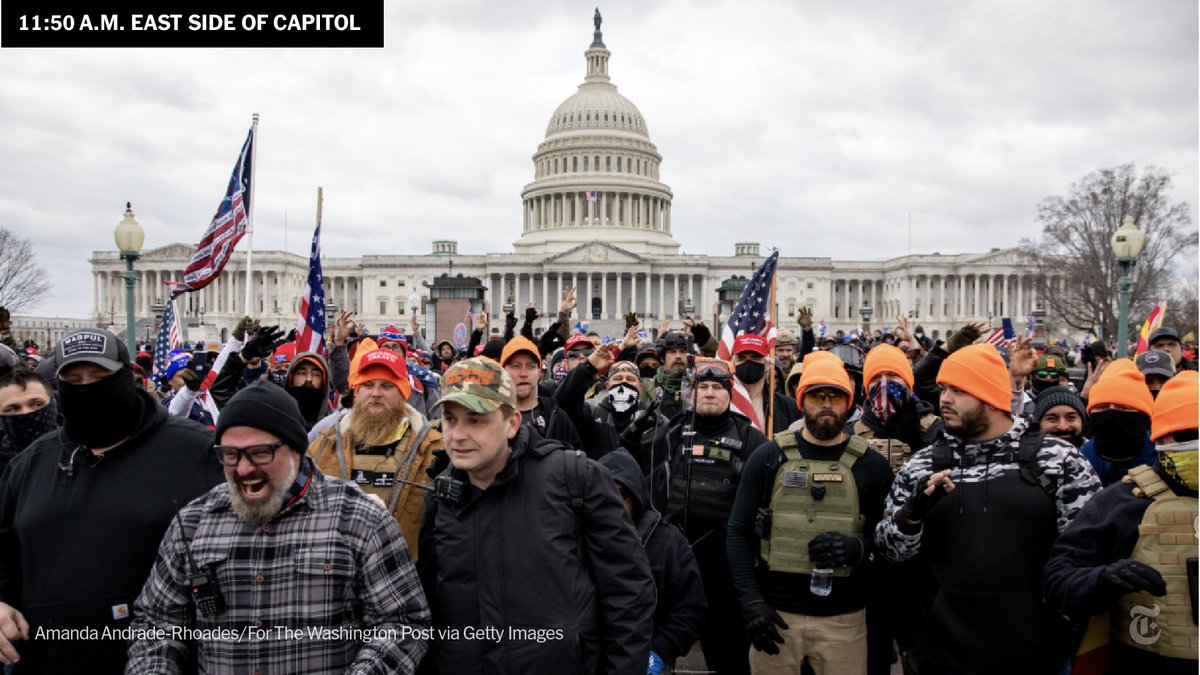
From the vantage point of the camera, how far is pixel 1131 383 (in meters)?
4.75

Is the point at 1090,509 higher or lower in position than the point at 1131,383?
lower

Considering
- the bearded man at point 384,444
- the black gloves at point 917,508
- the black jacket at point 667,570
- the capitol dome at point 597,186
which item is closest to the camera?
the black gloves at point 917,508

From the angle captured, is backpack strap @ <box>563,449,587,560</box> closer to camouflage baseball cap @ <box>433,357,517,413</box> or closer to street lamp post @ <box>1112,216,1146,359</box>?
camouflage baseball cap @ <box>433,357,517,413</box>

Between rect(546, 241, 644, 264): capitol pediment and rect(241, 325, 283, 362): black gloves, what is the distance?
8497 cm

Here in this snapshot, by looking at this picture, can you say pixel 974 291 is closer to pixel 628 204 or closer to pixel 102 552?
pixel 628 204

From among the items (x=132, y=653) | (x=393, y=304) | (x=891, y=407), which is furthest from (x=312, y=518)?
(x=393, y=304)

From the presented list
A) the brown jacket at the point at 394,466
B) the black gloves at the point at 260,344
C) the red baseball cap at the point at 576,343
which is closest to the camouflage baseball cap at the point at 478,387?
the brown jacket at the point at 394,466

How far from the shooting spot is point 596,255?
90875mm

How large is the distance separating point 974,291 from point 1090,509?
9747 centimetres

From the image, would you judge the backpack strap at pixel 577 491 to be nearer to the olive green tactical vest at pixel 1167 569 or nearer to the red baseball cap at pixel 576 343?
the olive green tactical vest at pixel 1167 569

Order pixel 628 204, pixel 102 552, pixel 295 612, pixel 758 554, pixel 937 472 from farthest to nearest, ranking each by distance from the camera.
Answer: pixel 628 204 < pixel 758 554 < pixel 937 472 < pixel 102 552 < pixel 295 612

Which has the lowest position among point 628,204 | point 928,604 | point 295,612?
point 928,604

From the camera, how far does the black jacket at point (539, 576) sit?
10.7 ft

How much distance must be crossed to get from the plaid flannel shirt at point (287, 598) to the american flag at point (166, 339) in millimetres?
10438
